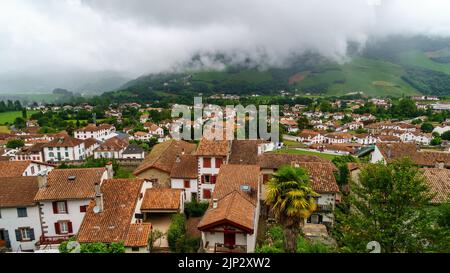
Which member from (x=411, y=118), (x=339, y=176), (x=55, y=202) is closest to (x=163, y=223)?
(x=55, y=202)

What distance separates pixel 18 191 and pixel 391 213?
940 inches

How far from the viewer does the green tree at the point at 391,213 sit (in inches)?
393

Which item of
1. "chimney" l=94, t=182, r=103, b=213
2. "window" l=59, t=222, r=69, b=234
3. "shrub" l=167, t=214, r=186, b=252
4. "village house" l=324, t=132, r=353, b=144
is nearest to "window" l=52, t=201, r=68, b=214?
"window" l=59, t=222, r=69, b=234

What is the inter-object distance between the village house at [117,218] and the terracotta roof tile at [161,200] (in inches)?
26.9

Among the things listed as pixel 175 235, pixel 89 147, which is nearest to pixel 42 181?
pixel 175 235

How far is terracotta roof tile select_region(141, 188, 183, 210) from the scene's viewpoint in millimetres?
23203

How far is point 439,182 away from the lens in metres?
21.6

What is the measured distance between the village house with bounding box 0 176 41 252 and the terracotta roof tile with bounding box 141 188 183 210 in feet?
24.8

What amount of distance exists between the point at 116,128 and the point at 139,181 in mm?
89285

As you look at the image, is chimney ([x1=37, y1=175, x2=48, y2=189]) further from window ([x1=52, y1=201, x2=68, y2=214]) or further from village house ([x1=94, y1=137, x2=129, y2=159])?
village house ([x1=94, y1=137, x2=129, y2=159])

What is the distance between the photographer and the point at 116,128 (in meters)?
106

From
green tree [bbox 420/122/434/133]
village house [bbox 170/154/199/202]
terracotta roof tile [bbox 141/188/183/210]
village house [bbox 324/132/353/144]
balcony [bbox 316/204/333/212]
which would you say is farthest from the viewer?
green tree [bbox 420/122/434/133]

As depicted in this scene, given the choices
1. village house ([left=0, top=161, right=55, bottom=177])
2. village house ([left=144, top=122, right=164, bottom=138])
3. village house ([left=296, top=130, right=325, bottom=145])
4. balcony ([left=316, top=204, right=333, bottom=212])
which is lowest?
village house ([left=296, top=130, right=325, bottom=145])
